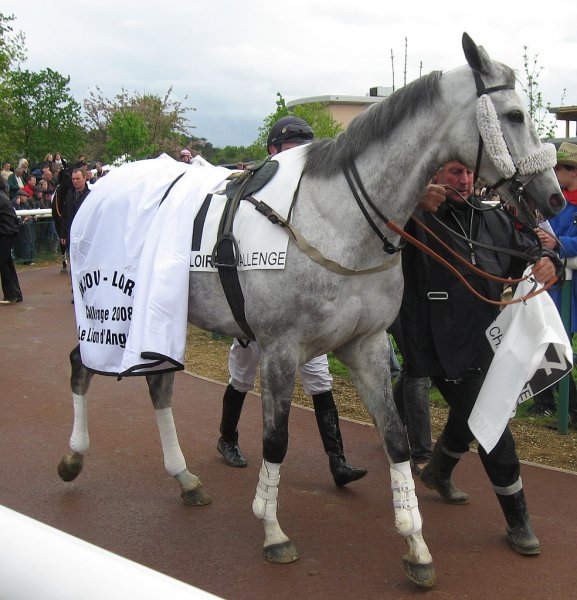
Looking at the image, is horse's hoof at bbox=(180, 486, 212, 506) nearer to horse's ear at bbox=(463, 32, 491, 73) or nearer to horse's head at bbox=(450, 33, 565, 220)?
horse's head at bbox=(450, 33, 565, 220)

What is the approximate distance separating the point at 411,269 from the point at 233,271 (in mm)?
955

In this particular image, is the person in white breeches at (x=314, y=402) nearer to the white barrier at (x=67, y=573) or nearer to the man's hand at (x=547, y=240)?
the man's hand at (x=547, y=240)

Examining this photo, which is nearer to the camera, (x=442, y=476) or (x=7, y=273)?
(x=442, y=476)

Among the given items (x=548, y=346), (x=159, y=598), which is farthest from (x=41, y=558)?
(x=548, y=346)

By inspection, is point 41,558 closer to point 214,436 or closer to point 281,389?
point 281,389

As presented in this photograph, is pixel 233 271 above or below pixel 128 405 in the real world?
above

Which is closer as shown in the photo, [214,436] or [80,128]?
[214,436]

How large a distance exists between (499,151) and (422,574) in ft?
6.17

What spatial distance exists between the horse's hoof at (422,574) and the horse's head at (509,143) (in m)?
1.64

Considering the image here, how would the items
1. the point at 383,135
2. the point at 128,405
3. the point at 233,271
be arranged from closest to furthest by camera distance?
the point at 383,135, the point at 233,271, the point at 128,405

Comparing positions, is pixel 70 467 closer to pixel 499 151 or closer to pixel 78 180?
pixel 499 151

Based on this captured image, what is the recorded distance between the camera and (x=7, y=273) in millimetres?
11273

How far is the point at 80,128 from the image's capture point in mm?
25484

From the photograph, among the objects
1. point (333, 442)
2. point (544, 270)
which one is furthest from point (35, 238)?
point (544, 270)
